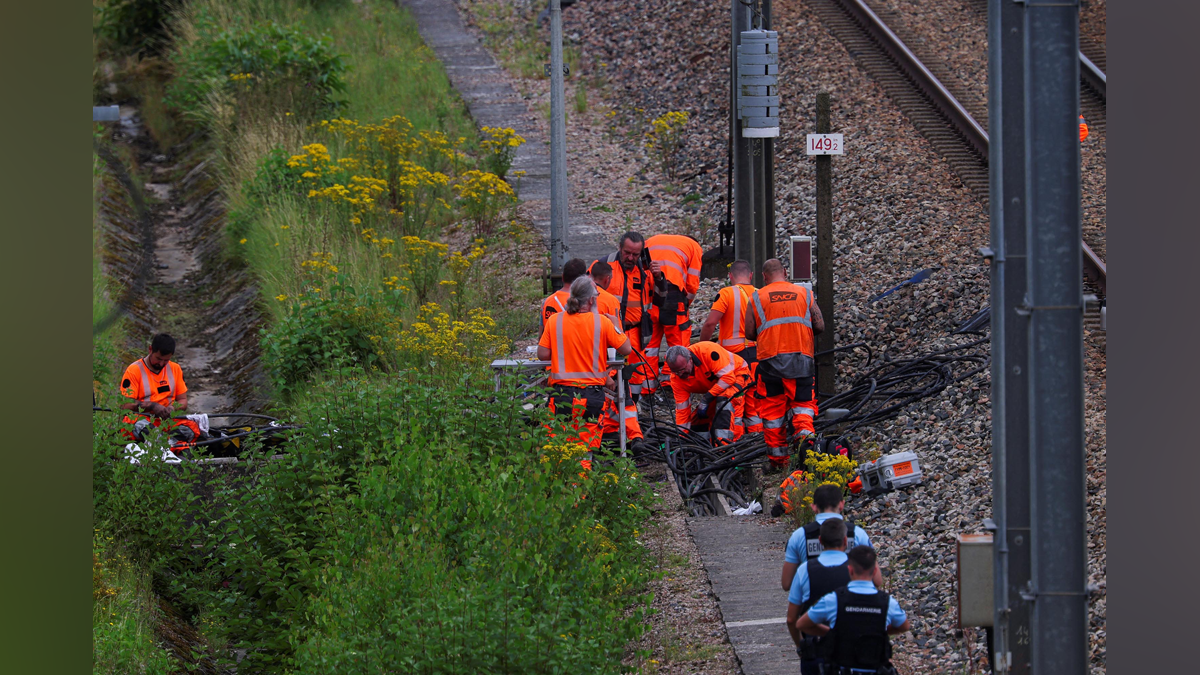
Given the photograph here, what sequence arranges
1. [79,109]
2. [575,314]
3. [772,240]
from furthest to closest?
1. [772,240]
2. [575,314]
3. [79,109]

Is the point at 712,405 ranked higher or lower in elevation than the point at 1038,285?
lower

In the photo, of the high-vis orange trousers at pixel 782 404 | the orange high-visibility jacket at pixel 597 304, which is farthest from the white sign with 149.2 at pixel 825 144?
the orange high-visibility jacket at pixel 597 304

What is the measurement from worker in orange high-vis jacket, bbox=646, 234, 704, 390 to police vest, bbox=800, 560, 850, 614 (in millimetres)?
5825

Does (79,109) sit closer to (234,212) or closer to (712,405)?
(712,405)

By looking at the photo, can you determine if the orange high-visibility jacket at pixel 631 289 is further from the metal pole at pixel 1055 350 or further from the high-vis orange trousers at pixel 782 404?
the metal pole at pixel 1055 350

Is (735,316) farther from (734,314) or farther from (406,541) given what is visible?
(406,541)

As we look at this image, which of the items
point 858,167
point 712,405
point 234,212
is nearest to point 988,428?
point 712,405

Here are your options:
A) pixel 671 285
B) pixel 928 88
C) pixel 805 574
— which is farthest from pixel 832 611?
pixel 928 88

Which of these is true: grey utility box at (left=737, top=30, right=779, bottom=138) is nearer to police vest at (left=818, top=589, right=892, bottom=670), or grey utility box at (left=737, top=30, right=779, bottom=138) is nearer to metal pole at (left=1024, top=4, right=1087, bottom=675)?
metal pole at (left=1024, top=4, right=1087, bottom=675)

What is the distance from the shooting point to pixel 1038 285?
5.21 metres

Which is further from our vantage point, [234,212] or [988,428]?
[234,212]

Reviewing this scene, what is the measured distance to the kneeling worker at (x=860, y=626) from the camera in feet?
18.0

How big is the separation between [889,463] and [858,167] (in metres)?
7.09

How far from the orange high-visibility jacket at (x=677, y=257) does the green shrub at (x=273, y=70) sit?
10.1 metres
